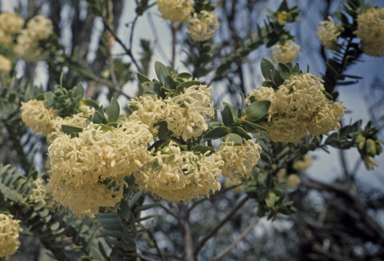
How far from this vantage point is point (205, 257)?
15.7 feet

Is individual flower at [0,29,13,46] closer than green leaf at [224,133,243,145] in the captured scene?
No

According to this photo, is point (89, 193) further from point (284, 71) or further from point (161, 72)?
point (284, 71)

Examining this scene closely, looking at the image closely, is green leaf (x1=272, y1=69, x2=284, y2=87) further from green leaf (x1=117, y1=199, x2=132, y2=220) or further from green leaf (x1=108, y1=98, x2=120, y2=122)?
green leaf (x1=117, y1=199, x2=132, y2=220)

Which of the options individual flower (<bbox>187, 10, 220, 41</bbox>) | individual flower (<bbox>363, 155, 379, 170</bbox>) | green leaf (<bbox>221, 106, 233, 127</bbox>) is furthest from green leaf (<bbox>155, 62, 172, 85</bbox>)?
individual flower (<bbox>363, 155, 379, 170</bbox>)

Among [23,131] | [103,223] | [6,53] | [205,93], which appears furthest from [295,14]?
[6,53]

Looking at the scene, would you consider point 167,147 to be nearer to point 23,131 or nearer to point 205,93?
point 205,93

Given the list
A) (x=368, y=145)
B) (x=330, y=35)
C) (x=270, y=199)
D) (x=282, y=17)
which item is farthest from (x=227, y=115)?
(x=282, y=17)

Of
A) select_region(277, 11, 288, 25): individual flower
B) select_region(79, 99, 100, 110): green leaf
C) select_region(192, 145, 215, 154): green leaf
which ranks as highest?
select_region(277, 11, 288, 25): individual flower

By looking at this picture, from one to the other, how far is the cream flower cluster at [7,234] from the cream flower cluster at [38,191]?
0.15m

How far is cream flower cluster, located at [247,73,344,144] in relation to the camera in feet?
3.39

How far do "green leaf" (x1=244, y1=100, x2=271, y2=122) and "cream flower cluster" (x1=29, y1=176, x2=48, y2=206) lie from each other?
1085 millimetres

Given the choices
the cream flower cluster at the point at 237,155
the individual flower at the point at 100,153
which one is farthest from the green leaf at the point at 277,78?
the individual flower at the point at 100,153

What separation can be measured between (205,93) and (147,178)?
0.33m

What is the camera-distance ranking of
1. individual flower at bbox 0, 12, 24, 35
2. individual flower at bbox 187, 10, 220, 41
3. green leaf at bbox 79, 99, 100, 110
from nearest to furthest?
green leaf at bbox 79, 99, 100, 110, individual flower at bbox 187, 10, 220, 41, individual flower at bbox 0, 12, 24, 35
